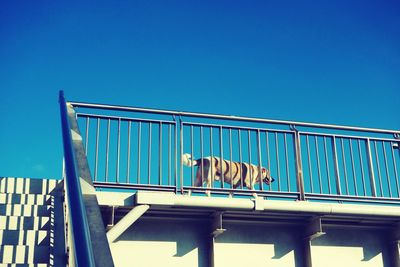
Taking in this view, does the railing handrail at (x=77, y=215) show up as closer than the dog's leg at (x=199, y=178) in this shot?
Yes

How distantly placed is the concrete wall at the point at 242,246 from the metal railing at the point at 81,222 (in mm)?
3350

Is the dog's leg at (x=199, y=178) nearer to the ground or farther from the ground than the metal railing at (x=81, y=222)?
farther from the ground

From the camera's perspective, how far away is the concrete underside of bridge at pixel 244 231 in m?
7.03

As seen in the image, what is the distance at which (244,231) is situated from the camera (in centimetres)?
783

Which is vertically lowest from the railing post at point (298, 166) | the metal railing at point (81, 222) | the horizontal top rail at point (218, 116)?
the metal railing at point (81, 222)

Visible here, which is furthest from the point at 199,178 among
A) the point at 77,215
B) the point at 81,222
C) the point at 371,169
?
the point at 81,222

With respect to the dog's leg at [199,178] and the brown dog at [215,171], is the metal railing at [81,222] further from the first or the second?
the dog's leg at [199,178]

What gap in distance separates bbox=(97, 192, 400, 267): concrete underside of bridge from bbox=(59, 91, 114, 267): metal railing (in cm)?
302

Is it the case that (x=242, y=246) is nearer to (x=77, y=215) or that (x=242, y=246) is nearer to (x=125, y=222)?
(x=125, y=222)

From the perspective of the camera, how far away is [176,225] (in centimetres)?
760

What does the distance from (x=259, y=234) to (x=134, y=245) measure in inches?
71.7

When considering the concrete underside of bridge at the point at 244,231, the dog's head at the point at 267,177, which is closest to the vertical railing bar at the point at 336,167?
the concrete underside of bridge at the point at 244,231

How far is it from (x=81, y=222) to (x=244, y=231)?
17.3 ft

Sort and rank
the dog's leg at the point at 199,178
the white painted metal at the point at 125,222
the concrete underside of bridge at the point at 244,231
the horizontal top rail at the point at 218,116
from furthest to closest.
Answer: the dog's leg at the point at 199,178 < the horizontal top rail at the point at 218,116 < the concrete underside of bridge at the point at 244,231 < the white painted metal at the point at 125,222
